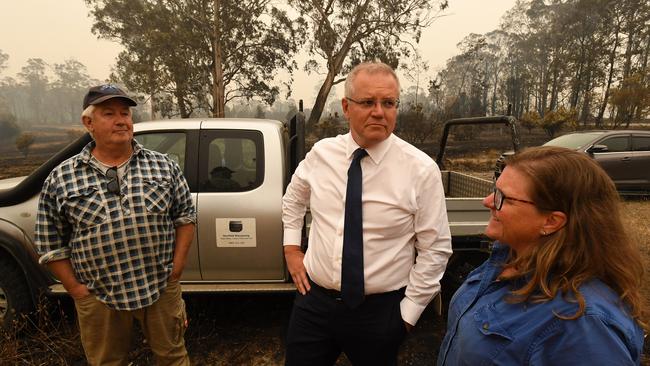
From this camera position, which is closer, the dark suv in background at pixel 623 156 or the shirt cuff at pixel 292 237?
the shirt cuff at pixel 292 237

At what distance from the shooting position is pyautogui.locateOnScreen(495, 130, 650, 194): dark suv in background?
860 cm

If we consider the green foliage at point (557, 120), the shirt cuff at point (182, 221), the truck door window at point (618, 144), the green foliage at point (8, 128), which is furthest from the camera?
the green foliage at point (8, 128)

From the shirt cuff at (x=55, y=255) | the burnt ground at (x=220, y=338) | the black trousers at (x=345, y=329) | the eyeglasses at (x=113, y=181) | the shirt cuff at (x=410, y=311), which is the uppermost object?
the eyeglasses at (x=113, y=181)

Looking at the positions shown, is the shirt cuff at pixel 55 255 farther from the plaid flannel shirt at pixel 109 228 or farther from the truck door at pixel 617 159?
the truck door at pixel 617 159

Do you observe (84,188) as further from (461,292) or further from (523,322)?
(523,322)

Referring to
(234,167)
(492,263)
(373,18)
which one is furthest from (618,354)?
(373,18)

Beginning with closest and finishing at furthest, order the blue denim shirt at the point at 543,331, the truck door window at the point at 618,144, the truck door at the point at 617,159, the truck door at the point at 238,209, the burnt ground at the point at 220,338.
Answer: the blue denim shirt at the point at 543,331 → the burnt ground at the point at 220,338 → the truck door at the point at 238,209 → the truck door at the point at 617,159 → the truck door window at the point at 618,144

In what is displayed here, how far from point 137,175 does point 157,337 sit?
0.87m

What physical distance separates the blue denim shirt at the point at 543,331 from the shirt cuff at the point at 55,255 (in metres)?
1.77

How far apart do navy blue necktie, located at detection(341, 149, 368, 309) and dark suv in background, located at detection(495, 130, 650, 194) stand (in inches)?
342

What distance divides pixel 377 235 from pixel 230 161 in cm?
179

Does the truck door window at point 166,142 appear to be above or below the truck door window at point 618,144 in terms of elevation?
above

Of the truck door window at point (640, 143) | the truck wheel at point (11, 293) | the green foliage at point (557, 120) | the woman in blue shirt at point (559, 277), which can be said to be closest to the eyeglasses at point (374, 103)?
the woman in blue shirt at point (559, 277)

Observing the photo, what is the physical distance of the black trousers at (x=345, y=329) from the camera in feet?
5.29
